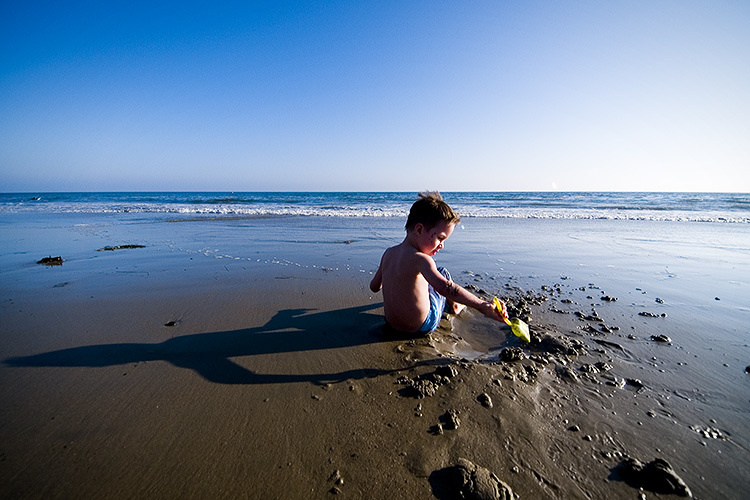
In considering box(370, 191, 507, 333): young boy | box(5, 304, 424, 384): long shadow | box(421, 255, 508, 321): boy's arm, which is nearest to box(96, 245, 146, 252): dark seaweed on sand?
box(5, 304, 424, 384): long shadow

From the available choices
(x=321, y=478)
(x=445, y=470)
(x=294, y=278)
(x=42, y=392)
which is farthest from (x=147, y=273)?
(x=445, y=470)

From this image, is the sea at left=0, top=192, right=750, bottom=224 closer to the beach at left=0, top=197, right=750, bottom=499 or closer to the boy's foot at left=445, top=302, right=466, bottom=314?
the beach at left=0, top=197, right=750, bottom=499

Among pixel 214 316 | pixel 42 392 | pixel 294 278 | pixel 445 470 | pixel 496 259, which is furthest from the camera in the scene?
pixel 496 259

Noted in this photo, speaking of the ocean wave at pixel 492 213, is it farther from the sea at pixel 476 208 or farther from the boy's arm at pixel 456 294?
the boy's arm at pixel 456 294

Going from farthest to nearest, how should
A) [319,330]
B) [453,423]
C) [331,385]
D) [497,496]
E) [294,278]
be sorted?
[294,278] < [319,330] < [331,385] < [453,423] < [497,496]

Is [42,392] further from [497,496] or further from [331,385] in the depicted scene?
[497,496]

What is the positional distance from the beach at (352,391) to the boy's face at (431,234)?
830 millimetres

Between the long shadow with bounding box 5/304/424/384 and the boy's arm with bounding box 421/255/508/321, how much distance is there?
687 mm

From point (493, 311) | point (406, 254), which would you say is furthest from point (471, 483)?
point (406, 254)

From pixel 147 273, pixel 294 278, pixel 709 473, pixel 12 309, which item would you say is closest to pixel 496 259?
pixel 294 278

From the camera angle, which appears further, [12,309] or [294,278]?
[294,278]

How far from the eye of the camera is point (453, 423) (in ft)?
5.50

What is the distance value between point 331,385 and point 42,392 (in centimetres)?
174

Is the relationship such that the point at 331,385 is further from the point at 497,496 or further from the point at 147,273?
the point at 147,273
